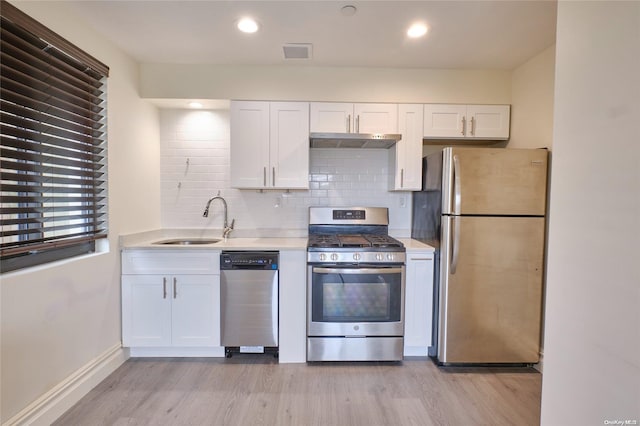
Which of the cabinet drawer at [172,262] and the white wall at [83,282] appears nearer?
the white wall at [83,282]

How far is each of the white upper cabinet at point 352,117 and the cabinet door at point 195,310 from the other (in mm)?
1628

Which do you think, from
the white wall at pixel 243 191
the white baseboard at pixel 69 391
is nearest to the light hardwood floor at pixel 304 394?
the white baseboard at pixel 69 391

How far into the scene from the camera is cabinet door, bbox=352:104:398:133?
8.38 ft

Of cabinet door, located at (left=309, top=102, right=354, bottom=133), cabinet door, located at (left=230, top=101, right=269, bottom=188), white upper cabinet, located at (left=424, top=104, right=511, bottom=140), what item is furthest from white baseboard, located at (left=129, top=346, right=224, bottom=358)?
white upper cabinet, located at (left=424, top=104, right=511, bottom=140)

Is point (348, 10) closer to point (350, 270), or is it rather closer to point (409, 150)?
point (409, 150)

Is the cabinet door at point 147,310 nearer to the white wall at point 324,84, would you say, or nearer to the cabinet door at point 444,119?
the white wall at point 324,84

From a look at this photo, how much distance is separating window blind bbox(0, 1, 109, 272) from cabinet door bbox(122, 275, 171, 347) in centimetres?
44

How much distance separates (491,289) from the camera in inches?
86.4

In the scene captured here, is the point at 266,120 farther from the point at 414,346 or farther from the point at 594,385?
the point at 594,385

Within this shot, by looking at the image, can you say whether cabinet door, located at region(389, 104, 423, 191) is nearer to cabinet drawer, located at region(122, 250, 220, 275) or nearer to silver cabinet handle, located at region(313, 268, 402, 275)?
silver cabinet handle, located at region(313, 268, 402, 275)

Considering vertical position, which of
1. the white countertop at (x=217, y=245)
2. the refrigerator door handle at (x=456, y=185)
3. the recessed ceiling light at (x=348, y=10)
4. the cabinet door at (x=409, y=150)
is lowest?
the white countertop at (x=217, y=245)

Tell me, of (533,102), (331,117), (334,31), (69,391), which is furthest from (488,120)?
(69,391)

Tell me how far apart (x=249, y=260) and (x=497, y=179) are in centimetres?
205

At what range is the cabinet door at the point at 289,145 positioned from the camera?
254cm
